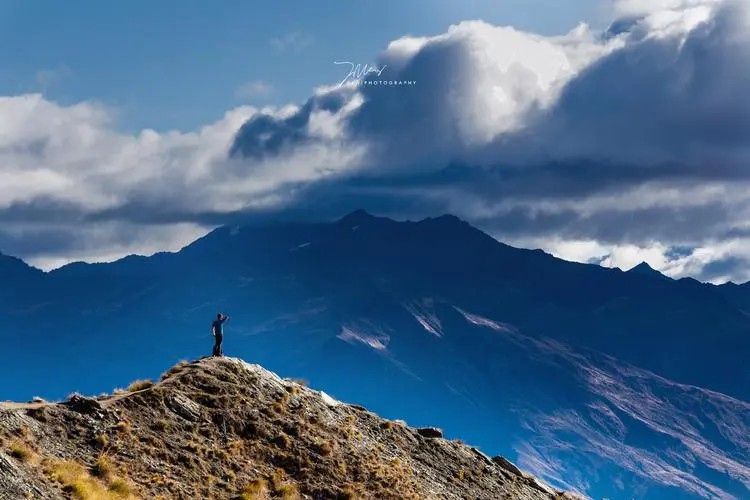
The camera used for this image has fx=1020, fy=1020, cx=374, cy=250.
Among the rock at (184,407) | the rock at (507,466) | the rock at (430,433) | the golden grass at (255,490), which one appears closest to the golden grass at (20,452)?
the golden grass at (255,490)

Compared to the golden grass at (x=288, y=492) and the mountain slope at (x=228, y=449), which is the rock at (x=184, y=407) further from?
the golden grass at (x=288, y=492)

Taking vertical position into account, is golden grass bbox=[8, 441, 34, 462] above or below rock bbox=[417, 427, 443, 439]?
below

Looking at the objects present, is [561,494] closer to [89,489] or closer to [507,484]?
[507,484]

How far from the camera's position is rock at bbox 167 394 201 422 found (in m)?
61.2

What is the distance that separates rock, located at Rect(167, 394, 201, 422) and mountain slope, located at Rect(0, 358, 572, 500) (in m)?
0.09

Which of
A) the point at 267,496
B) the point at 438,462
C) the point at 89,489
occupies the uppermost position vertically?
the point at 438,462

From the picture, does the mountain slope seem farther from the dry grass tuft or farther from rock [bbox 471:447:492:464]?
rock [bbox 471:447:492:464]

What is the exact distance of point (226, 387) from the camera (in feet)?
217

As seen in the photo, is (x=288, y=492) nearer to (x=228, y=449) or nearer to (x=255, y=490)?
(x=255, y=490)

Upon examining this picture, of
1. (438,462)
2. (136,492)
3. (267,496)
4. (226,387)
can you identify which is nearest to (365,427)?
(438,462)

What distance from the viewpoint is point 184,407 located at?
6181 centimetres

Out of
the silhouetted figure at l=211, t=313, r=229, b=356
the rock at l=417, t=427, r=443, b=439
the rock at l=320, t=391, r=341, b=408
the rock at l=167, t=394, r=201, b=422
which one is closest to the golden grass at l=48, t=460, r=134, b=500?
the rock at l=167, t=394, r=201, b=422

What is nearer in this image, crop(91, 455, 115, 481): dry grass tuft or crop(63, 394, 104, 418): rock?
crop(91, 455, 115, 481): dry grass tuft

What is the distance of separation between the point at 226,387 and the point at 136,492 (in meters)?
15.5
